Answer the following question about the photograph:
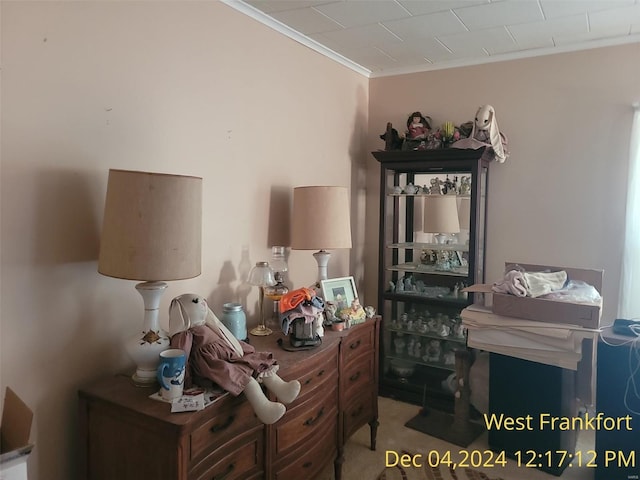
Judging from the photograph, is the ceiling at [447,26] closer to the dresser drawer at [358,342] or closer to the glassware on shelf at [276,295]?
the glassware on shelf at [276,295]

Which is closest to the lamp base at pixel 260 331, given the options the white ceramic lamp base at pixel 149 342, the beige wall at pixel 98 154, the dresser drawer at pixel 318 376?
the beige wall at pixel 98 154

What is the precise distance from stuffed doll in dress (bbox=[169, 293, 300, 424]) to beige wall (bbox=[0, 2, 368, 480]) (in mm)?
347

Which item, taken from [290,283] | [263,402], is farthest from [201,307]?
[290,283]

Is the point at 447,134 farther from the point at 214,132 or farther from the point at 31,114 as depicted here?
the point at 31,114

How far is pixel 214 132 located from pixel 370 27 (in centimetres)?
112

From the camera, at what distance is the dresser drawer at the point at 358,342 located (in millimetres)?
2389

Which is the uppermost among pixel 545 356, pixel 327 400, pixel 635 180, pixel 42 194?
pixel 635 180

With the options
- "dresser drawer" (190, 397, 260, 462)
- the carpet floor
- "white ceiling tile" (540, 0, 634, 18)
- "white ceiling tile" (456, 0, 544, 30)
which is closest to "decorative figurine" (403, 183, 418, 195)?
"white ceiling tile" (456, 0, 544, 30)

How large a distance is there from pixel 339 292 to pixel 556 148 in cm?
168

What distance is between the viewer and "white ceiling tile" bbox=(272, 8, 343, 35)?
8.09 ft

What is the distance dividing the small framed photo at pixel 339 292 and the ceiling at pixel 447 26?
4.67 ft

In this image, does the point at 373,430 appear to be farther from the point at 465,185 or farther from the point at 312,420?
the point at 465,185

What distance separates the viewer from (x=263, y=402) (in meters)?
1.66

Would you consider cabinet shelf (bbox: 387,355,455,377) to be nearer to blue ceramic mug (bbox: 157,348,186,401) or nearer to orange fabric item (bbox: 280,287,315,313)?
orange fabric item (bbox: 280,287,315,313)
